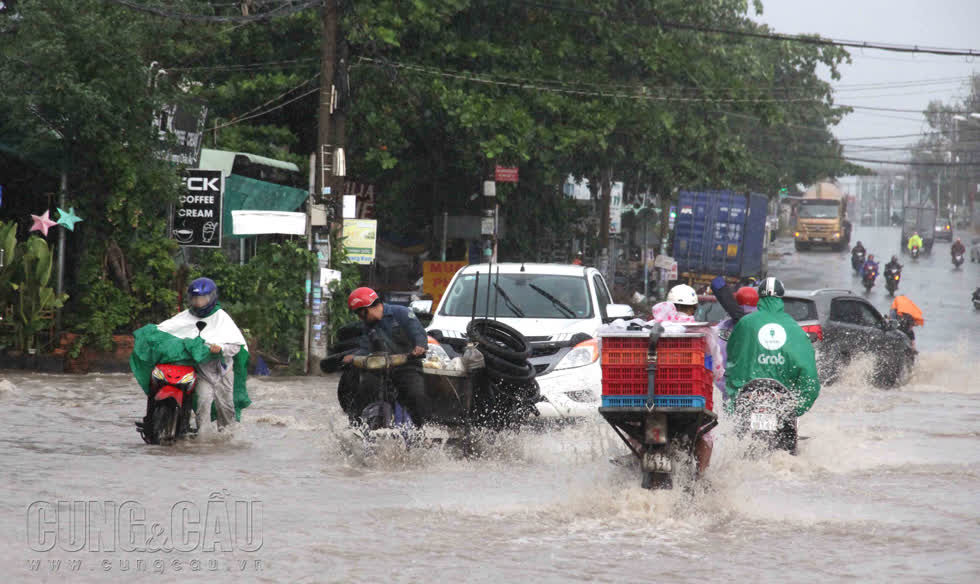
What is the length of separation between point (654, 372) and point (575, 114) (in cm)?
2070

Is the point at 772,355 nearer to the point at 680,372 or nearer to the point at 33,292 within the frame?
the point at 680,372

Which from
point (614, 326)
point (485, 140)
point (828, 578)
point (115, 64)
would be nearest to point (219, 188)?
point (115, 64)

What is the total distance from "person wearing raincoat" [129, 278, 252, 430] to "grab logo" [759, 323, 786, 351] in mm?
4314

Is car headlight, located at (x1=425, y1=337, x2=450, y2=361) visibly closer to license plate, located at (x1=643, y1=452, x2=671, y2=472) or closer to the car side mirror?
the car side mirror

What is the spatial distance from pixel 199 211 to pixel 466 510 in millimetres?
12517

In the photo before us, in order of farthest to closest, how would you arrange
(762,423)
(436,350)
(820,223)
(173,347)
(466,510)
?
(820,223) < (436,350) < (173,347) < (762,423) < (466,510)

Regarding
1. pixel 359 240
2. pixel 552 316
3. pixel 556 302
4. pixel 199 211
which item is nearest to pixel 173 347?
pixel 552 316

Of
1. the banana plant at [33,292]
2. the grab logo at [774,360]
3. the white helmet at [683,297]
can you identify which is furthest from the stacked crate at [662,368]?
the banana plant at [33,292]

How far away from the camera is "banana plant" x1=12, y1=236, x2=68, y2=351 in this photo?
18625mm

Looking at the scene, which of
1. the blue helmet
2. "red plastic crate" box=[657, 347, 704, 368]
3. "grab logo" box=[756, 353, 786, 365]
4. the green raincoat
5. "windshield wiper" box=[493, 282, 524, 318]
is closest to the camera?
"red plastic crate" box=[657, 347, 704, 368]

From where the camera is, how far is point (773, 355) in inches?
385

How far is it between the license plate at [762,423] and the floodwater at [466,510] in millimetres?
264

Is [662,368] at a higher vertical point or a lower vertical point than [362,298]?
lower

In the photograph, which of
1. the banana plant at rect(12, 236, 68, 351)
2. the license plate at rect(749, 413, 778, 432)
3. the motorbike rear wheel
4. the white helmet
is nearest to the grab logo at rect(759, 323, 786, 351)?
the license plate at rect(749, 413, 778, 432)
